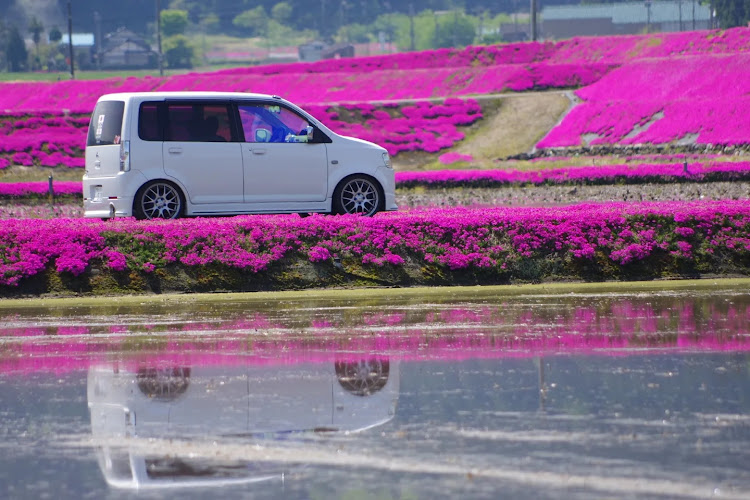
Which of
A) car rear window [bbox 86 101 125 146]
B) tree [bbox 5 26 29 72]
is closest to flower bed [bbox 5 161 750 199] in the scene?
car rear window [bbox 86 101 125 146]

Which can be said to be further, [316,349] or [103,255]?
[103,255]

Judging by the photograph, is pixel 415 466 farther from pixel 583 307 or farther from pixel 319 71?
pixel 319 71

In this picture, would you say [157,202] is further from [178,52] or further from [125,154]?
[178,52]

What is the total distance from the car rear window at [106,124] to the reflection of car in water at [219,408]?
23.8ft

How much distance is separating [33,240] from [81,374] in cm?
492

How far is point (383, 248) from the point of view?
40.8 feet

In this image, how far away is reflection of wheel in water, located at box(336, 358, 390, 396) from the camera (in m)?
7.07

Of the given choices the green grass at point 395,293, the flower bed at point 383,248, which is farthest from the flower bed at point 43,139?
the green grass at point 395,293

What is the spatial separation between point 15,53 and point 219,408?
5467 inches

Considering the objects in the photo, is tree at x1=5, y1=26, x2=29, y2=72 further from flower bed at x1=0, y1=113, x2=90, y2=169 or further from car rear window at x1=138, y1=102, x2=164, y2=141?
car rear window at x1=138, y1=102, x2=164, y2=141

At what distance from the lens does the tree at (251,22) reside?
191 metres

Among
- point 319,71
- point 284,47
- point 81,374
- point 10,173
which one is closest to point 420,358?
point 81,374

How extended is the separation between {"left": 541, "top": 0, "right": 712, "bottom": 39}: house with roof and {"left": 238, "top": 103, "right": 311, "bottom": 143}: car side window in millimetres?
129577

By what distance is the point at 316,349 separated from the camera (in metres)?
8.41
